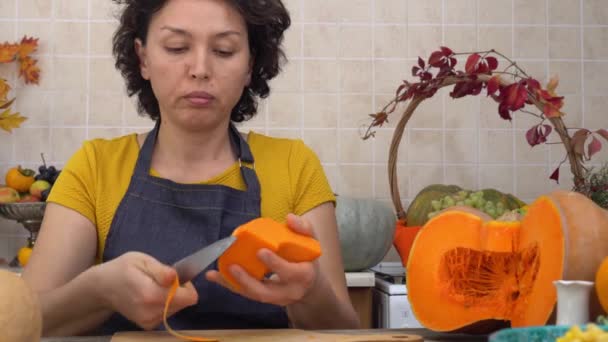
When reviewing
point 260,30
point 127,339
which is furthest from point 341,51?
point 127,339

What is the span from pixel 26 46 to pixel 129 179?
127 cm

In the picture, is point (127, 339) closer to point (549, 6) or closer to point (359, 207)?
point (359, 207)

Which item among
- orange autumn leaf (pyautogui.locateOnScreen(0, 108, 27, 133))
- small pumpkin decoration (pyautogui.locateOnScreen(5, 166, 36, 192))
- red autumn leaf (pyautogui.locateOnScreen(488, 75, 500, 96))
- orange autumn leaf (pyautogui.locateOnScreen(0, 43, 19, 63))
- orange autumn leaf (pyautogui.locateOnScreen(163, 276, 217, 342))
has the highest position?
orange autumn leaf (pyautogui.locateOnScreen(0, 43, 19, 63))

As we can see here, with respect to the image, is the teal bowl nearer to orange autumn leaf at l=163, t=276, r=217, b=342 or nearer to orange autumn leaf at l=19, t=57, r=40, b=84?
orange autumn leaf at l=163, t=276, r=217, b=342

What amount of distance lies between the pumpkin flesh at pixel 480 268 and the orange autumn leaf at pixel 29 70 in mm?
1809

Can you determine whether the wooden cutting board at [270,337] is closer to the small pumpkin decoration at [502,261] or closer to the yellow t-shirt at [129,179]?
the small pumpkin decoration at [502,261]

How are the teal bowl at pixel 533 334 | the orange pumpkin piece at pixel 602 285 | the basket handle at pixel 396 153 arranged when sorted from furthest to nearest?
1. the basket handle at pixel 396 153
2. the orange pumpkin piece at pixel 602 285
3. the teal bowl at pixel 533 334

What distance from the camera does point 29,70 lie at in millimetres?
2484

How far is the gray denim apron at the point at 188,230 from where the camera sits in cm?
128

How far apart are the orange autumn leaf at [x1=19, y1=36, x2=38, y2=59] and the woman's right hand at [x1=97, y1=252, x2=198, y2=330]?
1632mm

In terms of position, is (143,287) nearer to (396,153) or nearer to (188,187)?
(188,187)

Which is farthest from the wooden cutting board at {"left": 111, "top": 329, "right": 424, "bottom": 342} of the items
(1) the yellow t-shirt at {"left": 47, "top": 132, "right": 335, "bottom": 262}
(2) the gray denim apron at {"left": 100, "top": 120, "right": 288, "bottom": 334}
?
(1) the yellow t-shirt at {"left": 47, "top": 132, "right": 335, "bottom": 262}

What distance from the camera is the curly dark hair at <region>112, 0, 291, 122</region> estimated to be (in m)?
1.40

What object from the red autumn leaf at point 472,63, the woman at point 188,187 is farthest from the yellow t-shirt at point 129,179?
the red autumn leaf at point 472,63
